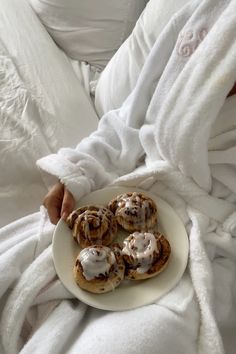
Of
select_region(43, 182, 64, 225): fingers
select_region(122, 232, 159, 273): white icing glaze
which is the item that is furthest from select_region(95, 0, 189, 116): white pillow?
select_region(122, 232, 159, 273): white icing glaze

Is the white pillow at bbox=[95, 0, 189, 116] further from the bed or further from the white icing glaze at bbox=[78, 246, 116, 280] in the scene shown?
the white icing glaze at bbox=[78, 246, 116, 280]

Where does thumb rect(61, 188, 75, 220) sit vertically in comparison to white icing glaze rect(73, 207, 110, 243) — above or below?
below

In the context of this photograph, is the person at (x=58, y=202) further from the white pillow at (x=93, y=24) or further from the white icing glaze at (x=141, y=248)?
the white pillow at (x=93, y=24)

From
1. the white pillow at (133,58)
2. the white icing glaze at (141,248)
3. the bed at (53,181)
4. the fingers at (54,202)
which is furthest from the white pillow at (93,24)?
the white icing glaze at (141,248)

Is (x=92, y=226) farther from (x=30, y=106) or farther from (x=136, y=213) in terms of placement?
(x=30, y=106)

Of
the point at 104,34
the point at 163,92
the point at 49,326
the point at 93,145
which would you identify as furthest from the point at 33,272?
the point at 104,34

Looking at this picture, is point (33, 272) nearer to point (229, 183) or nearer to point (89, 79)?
point (229, 183)
